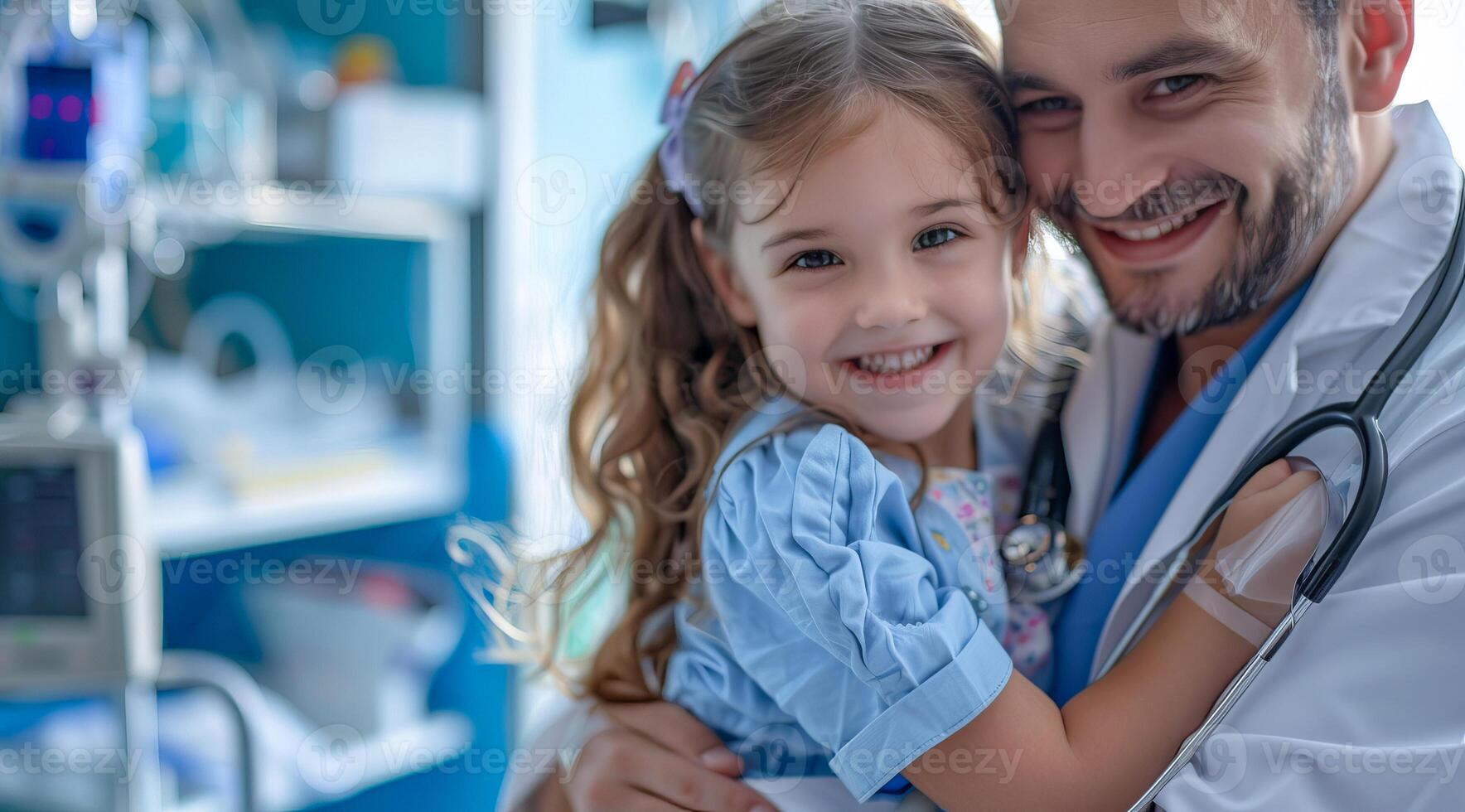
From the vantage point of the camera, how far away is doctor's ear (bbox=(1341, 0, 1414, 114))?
0.96 metres

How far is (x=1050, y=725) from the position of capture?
0.80 metres

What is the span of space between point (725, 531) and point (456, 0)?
1.64 metres

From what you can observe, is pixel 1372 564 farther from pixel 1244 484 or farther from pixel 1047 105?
pixel 1047 105

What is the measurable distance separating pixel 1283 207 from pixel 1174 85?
0.49 ft

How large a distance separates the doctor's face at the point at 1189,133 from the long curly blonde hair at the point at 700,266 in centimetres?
6

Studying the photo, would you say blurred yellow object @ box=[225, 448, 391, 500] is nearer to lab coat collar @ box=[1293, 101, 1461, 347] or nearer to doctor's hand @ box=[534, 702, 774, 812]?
doctor's hand @ box=[534, 702, 774, 812]

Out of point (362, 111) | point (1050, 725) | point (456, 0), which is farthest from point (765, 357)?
point (456, 0)

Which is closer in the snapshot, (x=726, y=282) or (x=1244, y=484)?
(x=1244, y=484)

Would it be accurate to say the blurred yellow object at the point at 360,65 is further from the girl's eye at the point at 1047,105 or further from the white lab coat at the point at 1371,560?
the white lab coat at the point at 1371,560

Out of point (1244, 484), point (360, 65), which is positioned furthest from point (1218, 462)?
point (360, 65)

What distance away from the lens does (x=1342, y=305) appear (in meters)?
0.91

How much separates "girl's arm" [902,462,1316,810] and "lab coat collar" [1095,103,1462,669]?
0.10 m

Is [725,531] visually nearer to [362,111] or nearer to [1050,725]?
[1050,725]

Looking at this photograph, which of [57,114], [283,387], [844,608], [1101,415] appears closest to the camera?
[844,608]
